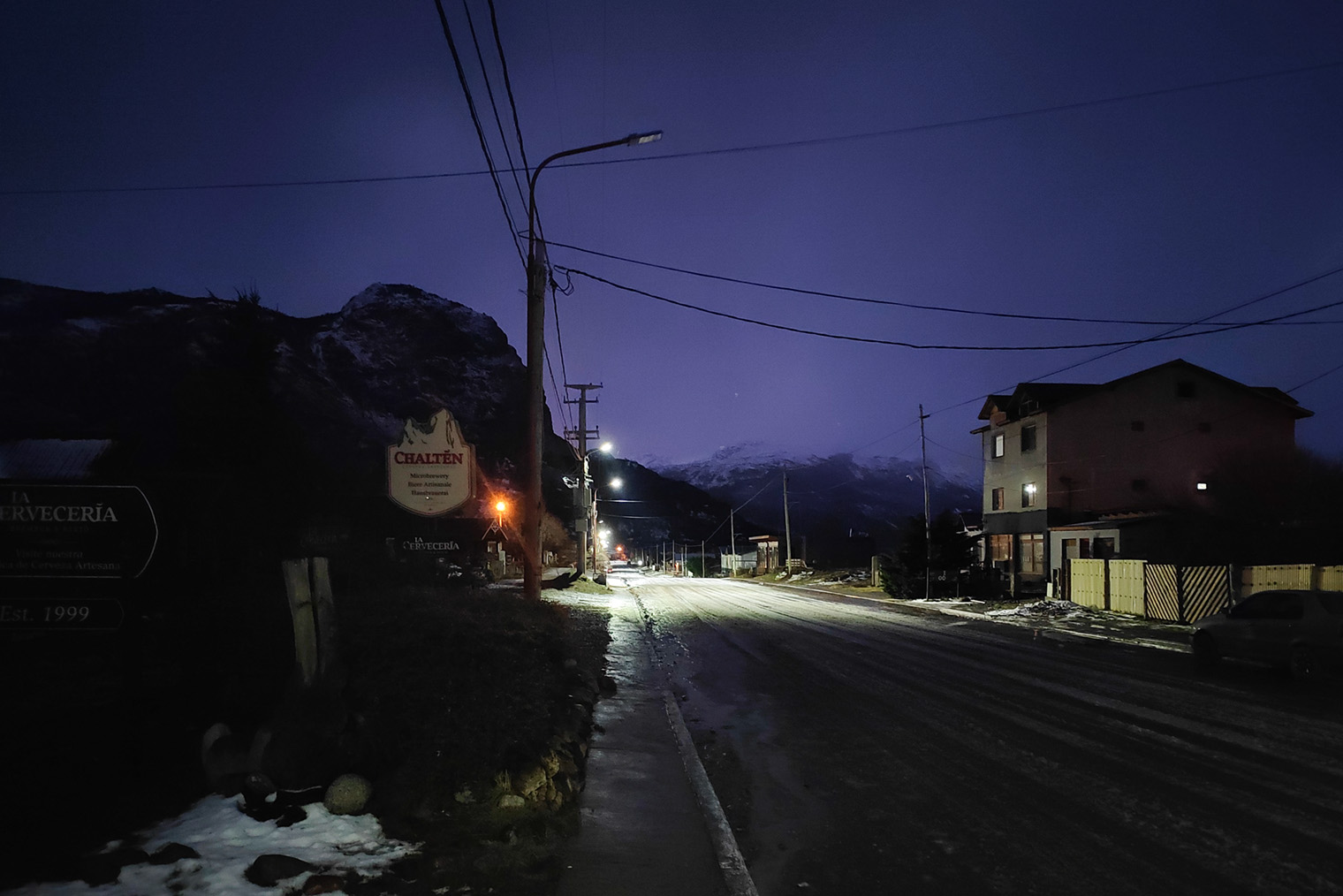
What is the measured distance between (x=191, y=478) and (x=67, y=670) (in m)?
2.79

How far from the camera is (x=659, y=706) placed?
1032 cm

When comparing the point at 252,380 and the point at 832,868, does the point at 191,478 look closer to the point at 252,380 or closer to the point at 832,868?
the point at 832,868

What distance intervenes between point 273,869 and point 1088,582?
30.0m

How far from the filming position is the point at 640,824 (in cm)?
562

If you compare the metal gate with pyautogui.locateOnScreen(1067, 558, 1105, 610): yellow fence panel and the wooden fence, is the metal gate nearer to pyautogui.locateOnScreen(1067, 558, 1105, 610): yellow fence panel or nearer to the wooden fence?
the wooden fence

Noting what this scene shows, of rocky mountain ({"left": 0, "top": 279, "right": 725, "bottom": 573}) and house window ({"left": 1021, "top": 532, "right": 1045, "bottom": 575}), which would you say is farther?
house window ({"left": 1021, "top": 532, "right": 1045, "bottom": 575})

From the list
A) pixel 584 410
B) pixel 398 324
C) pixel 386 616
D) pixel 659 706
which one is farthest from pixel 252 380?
pixel 398 324

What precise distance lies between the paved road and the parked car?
0.44m

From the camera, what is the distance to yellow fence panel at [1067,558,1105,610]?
2741 centimetres

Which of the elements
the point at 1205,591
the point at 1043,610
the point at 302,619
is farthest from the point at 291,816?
the point at 1043,610

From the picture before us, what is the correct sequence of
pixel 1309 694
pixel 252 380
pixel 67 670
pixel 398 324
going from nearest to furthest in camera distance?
pixel 67 670 → pixel 1309 694 → pixel 252 380 → pixel 398 324

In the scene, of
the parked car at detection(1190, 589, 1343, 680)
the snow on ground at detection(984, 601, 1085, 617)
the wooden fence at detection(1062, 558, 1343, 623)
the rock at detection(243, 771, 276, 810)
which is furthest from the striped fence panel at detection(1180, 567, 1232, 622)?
the rock at detection(243, 771, 276, 810)

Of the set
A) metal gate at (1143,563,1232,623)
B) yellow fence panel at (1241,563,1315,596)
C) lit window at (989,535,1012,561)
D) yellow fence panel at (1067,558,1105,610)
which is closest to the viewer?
yellow fence panel at (1241,563,1315,596)

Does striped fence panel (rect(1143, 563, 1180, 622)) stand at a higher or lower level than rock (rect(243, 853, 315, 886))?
lower
